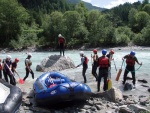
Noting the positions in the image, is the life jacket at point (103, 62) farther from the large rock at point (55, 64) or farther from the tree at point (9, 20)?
the tree at point (9, 20)

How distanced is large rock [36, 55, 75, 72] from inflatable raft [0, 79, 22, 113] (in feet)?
32.0

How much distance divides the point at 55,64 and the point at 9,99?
36.2 ft

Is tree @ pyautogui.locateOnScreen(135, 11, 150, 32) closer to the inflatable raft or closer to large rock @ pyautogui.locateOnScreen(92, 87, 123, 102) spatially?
large rock @ pyautogui.locateOnScreen(92, 87, 123, 102)

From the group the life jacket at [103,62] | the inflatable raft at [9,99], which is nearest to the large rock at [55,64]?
the life jacket at [103,62]

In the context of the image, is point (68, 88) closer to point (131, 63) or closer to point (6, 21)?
point (131, 63)

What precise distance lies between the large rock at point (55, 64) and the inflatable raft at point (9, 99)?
9.77 m

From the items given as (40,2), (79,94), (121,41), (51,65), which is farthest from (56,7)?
(79,94)

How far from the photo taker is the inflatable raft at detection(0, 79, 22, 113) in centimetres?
650

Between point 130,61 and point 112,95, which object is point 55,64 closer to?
point 130,61

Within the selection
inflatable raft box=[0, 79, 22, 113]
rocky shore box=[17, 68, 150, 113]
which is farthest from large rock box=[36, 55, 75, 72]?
inflatable raft box=[0, 79, 22, 113]

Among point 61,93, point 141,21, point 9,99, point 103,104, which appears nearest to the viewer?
point 9,99

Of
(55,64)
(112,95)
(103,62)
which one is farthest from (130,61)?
(55,64)

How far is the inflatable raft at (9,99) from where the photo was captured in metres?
6.50

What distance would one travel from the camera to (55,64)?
18.0 metres
